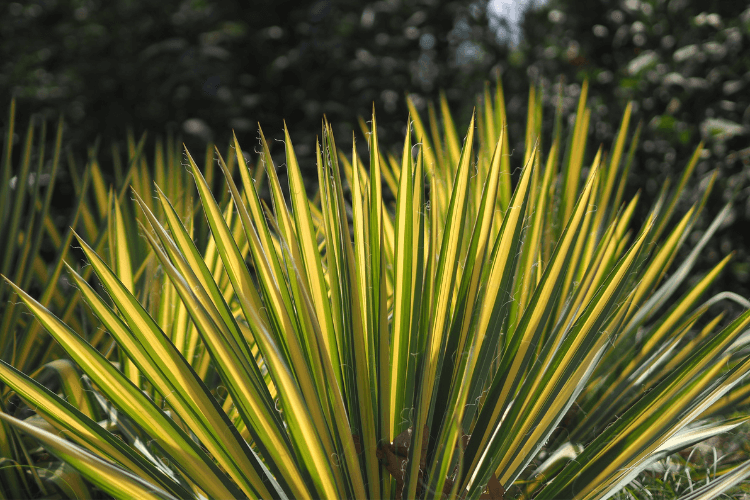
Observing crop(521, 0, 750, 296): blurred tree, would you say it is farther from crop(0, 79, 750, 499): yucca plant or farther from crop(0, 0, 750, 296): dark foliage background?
crop(0, 79, 750, 499): yucca plant

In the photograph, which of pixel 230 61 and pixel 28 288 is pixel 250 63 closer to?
pixel 230 61

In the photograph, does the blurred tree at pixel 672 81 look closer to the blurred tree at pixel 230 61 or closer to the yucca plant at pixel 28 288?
the blurred tree at pixel 230 61

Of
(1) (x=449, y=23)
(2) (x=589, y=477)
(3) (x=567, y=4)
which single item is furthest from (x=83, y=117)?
(2) (x=589, y=477)

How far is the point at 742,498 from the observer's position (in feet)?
2.43

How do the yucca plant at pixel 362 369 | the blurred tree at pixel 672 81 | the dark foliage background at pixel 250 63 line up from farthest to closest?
the dark foliage background at pixel 250 63
the blurred tree at pixel 672 81
the yucca plant at pixel 362 369

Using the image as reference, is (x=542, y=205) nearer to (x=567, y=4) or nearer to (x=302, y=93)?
(x=567, y=4)

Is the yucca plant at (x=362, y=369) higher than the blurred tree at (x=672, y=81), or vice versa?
the blurred tree at (x=672, y=81)

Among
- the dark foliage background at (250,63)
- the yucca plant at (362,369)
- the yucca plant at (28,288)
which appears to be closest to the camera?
the yucca plant at (362,369)

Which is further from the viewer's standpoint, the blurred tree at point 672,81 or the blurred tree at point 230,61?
the blurred tree at point 230,61

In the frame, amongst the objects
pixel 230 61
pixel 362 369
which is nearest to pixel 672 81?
pixel 362 369

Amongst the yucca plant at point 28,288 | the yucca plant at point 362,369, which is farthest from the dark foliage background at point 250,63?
the yucca plant at point 362,369

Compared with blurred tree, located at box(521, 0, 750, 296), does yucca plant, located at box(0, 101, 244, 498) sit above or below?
below

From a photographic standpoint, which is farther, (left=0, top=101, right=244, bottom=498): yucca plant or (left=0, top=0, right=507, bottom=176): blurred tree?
(left=0, top=0, right=507, bottom=176): blurred tree

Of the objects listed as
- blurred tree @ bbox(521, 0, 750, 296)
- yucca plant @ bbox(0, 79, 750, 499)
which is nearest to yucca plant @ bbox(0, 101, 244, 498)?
yucca plant @ bbox(0, 79, 750, 499)
